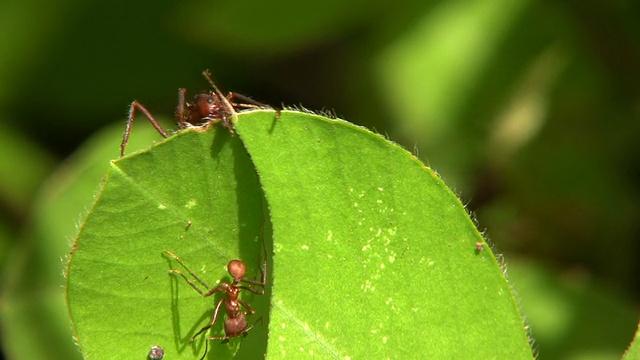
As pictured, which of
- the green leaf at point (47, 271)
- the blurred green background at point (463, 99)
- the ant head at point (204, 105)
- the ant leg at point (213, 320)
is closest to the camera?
the ant leg at point (213, 320)

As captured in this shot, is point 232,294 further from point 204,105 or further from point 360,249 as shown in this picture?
point 204,105

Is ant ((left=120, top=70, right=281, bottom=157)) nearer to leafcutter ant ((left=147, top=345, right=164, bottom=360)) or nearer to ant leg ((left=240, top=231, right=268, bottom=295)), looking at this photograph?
ant leg ((left=240, top=231, right=268, bottom=295))

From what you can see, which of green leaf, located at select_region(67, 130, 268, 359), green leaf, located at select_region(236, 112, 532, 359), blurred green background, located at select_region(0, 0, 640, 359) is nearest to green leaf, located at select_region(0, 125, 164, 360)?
blurred green background, located at select_region(0, 0, 640, 359)

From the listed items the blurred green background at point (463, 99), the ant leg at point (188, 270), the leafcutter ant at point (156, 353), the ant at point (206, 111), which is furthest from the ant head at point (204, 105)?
the blurred green background at point (463, 99)

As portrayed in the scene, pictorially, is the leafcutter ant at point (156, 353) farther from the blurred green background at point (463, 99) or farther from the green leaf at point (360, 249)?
the blurred green background at point (463, 99)

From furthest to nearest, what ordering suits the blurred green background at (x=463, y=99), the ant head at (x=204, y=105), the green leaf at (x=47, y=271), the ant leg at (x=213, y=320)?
the blurred green background at (x=463, y=99), the green leaf at (x=47, y=271), the ant head at (x=204, y=105), the ant leg at (x=213, y=320)

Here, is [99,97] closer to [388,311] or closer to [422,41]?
[422,41]

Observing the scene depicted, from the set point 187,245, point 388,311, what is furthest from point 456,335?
point 187,245
